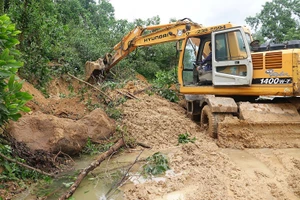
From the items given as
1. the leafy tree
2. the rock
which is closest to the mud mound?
the rock

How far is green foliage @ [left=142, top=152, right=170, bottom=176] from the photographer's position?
4615mm

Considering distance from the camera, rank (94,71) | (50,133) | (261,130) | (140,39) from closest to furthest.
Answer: (50,133) → (261,130) → (140,39) → (94,71)

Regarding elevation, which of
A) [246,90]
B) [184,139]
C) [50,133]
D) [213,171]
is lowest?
[184,139]

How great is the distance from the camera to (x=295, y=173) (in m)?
4.39

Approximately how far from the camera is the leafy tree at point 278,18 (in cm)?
2480

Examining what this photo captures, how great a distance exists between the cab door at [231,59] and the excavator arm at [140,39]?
1359mm

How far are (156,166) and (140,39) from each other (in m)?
5.31

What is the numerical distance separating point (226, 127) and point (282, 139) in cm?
106

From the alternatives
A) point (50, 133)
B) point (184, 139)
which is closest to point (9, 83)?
point (50, 133)

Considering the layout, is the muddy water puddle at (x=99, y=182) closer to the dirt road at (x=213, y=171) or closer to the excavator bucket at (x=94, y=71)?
the dirt road at (x=213, y=171)

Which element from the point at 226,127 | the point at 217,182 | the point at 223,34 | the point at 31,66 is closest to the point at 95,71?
the point at 31,66

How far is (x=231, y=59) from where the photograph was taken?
6867 mm

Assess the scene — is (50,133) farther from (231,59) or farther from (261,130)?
(231,59)

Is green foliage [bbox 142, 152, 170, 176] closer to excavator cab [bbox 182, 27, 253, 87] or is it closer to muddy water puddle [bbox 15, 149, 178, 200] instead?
muddy water puddle [bbox 15, 149, 178, 200]
